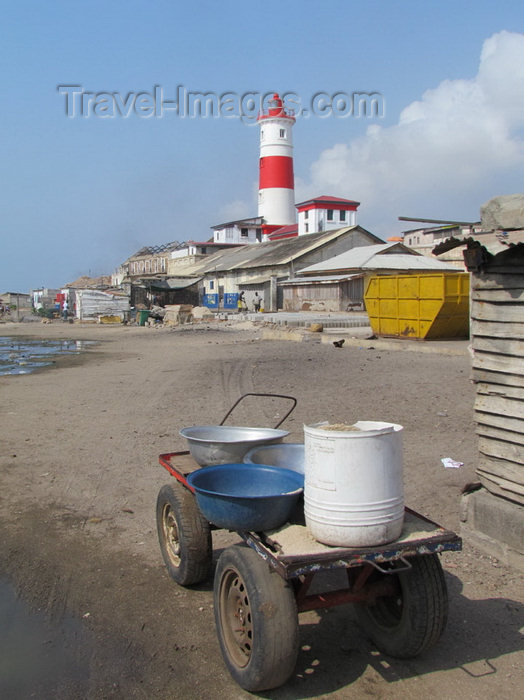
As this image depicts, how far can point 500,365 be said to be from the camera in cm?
481

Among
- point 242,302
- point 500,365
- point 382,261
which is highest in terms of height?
point 382,261

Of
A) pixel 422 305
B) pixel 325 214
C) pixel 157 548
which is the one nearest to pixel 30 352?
pixel 422 305

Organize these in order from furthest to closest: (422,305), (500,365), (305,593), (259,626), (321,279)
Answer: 1. (321,279)
2. (422,305)
3. (500,365)
4. (305,593)
5. (259,626)

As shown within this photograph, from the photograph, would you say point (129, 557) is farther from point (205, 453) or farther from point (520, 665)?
point (520, 665)

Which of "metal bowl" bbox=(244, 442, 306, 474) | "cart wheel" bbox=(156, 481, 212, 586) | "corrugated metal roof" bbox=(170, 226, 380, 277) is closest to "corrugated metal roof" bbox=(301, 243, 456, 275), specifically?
"corrugated metal roof" bbox=(170, 226, 380, 277)

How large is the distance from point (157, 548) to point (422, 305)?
14312 mm

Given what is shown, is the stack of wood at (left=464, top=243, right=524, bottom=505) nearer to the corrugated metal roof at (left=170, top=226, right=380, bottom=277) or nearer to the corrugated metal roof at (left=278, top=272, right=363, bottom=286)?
the corrugated metal roof at (left=278, top=272, right=363, bottom=286)

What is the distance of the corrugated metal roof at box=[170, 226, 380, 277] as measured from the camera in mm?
46406

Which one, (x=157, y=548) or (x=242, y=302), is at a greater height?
(x=242, y=302)

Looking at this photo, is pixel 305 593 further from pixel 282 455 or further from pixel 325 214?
pixel 325 214

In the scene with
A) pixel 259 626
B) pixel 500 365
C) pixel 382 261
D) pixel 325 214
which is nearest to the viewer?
pixel 259 626

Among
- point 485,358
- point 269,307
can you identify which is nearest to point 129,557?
point 485,358

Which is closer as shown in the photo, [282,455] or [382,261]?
[282,455]

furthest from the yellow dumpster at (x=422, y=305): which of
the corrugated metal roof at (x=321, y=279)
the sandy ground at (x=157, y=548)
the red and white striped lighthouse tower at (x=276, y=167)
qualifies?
the red and white striped lighthouse tower at (x=276, y=167)
